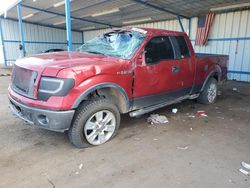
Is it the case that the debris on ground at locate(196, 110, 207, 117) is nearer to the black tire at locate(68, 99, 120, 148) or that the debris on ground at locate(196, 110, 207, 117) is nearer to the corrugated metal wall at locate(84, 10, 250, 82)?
the black tire at locate(68, 99, 120, 148)

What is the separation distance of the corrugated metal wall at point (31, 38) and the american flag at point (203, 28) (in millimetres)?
14316

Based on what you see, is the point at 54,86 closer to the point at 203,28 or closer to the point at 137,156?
the point at 137,156

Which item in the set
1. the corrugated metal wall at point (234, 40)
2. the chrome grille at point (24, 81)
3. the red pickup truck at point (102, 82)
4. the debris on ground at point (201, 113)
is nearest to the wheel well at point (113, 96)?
the red pickup truck at point (102, 82)

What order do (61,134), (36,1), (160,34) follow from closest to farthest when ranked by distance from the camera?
(61,134) → (160,34) → (36,1)

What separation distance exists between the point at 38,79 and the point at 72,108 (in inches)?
24.4

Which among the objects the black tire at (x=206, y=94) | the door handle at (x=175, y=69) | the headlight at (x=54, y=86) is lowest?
the black tire at (x=206, y=94)

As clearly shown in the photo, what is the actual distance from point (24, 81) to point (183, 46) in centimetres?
339

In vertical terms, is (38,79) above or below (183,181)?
above

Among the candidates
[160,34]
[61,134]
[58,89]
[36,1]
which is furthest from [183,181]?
[36,1]

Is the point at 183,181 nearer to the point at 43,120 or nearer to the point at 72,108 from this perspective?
the point at 72,108

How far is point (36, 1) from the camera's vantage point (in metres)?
11.8

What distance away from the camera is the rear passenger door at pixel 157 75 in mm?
3678

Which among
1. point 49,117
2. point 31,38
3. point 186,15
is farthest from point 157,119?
point 31,38

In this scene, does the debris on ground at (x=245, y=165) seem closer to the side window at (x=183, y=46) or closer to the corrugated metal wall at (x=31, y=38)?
the side window at (x=183, y=46)
